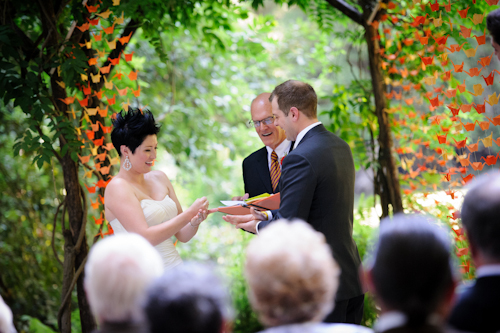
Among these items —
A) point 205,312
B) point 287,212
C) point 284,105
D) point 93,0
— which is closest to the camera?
point 205,312

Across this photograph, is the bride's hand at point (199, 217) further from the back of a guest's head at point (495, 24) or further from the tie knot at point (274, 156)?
the back of a guest's head at point (495, 24)

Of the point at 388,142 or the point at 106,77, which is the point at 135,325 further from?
the point at 388,142

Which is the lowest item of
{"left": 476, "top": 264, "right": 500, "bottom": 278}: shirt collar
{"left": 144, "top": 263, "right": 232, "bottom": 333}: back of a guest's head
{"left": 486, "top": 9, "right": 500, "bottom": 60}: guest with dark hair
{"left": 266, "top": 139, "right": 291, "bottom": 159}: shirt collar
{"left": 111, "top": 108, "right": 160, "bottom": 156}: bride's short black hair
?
{"left": 476, "top": 264, "right": 500, "bottom": 278}: shirt collar

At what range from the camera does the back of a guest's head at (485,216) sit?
1218 mm

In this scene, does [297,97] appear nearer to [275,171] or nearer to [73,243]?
[275,171]

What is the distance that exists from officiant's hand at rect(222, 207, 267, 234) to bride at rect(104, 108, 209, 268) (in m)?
0.23

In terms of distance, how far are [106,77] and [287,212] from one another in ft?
7.04

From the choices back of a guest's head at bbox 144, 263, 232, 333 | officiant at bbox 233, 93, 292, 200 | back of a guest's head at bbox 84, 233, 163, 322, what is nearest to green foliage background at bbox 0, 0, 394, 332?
officiant at bbox 233, 93, 292, 200

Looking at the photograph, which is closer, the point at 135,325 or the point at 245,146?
the point at 135,325

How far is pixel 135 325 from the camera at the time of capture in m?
1.22

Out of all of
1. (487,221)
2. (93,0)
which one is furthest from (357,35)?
(487,221)

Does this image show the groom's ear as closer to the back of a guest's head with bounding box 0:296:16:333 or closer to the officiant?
the officiant

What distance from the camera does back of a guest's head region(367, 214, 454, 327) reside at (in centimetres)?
109

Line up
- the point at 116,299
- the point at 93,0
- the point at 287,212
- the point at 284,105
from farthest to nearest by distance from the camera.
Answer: the point at 93,0 → the point at 284,105 → the point at 287,212 → the point at 116,299
